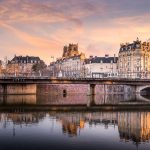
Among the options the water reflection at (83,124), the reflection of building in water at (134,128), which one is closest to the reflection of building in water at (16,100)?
the water reflection at (83,124)

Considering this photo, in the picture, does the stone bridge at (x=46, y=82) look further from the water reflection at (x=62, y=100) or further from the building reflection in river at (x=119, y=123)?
the building reflection in river at (x=119, y=123)

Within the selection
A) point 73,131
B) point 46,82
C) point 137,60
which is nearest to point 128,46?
point 137,60

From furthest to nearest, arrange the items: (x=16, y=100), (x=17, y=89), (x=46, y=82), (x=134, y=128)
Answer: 1. (x=17, y=89)
2. (x=46, y=82)
3. (x=16, y=100)
4. (x=134, y=128)

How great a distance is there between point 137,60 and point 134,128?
5163 inches

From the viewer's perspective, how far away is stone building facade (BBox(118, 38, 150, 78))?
560ft

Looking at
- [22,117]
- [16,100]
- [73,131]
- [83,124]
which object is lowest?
[73,131]

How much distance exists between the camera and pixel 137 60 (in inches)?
6777

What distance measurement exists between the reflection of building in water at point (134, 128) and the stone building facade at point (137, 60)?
4444 inches

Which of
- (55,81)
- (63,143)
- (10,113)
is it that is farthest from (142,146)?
(55,81)

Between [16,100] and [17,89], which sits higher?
[17,89]

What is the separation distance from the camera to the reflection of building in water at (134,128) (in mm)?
37656

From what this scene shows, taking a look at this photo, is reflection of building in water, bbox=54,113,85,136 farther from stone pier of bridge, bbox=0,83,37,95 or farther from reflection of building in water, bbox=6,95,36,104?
stone pier of bridge, bbox=0,83,37,95

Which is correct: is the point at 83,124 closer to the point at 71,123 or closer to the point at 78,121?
the point at 71,123

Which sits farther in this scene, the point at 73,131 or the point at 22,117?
the point at 22,117
